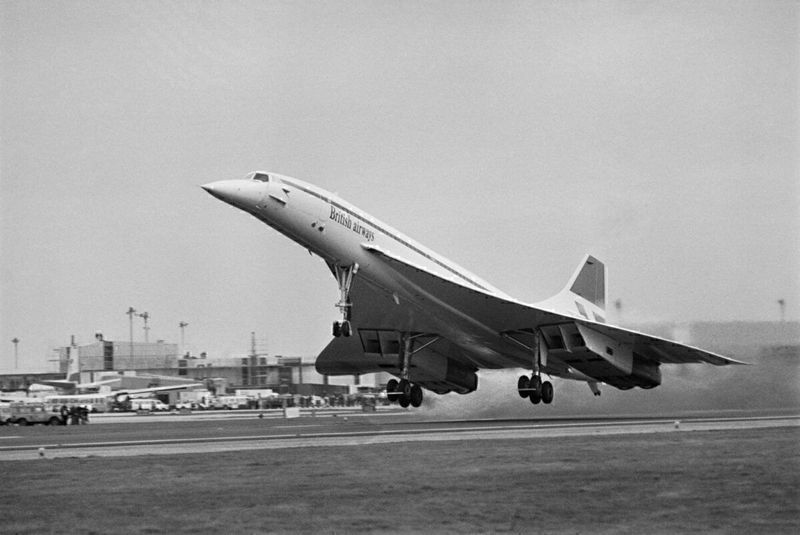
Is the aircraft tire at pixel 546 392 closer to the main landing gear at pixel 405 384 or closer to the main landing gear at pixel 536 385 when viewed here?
the main landing gear at pixel 536 385

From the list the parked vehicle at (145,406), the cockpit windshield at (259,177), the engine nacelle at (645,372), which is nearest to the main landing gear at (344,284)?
the cockpit windshield at (259,177)

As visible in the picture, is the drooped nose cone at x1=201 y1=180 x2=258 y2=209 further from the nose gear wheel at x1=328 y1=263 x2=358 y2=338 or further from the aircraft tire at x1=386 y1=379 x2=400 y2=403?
the aircraft tire at x1=386 y1=379 x2=400 y2=403

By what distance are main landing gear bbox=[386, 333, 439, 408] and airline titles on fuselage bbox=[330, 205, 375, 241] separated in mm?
6146

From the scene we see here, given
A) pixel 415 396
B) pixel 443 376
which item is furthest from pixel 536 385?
pixel 443 376

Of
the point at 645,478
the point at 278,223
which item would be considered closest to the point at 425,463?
the point at 645,478

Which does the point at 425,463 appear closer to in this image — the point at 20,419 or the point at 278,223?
the point at 278,223

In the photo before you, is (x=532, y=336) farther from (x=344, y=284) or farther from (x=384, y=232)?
(x=344, y=284)

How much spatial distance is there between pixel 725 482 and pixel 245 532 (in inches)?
207

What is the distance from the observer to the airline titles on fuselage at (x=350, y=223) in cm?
2217

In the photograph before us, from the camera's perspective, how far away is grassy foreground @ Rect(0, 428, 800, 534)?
26.6 ft

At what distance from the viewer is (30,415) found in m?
38.3

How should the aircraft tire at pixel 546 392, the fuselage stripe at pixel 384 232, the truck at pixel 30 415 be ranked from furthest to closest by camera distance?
1. the truck at pixel 30 415
2. the aircraft tire at pixel 546 392
3. the fuselage stripe at pixel 384 232

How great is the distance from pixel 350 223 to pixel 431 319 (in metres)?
5.12

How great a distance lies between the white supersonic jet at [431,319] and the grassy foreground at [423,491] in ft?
25.2
